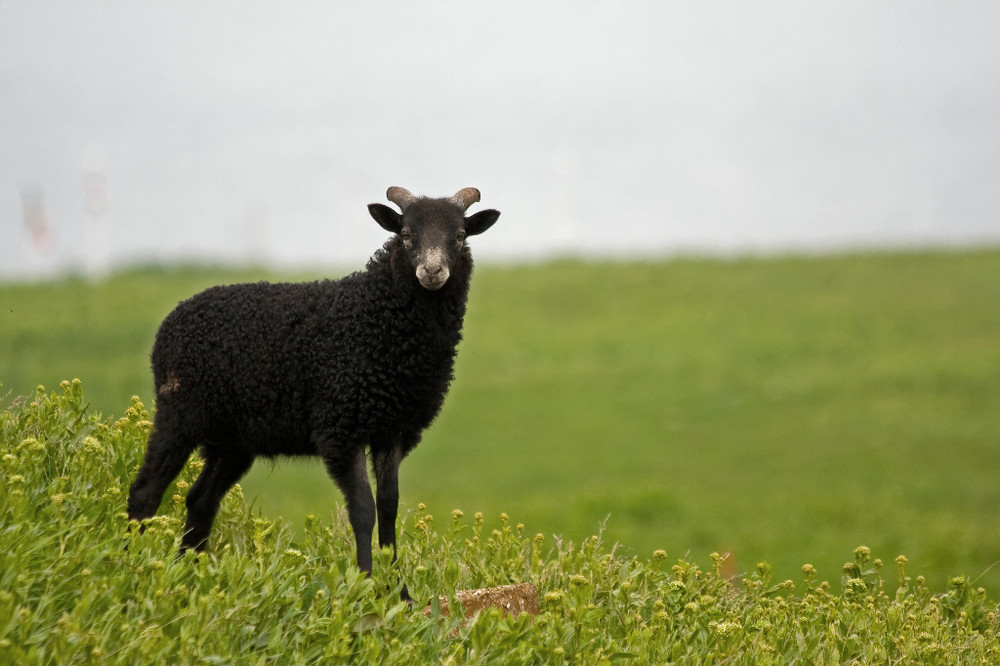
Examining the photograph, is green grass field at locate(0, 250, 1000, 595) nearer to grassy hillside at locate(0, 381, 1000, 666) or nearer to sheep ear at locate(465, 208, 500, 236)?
grassy hillside at locate(0, 381, 1000, 666)

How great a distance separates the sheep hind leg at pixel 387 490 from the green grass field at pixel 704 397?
9990 millimetres

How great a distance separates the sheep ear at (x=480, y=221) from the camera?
717 cm

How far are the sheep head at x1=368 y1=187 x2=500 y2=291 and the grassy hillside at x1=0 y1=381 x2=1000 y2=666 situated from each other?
171 cm

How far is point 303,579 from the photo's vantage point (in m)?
6.18

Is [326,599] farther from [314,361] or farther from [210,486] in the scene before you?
[210,486]

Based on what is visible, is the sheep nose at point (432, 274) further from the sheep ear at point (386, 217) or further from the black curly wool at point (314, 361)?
the sheep ear at point (386, 217)

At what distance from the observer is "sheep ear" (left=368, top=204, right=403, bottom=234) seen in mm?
7098

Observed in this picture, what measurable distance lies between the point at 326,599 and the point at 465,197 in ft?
8.61

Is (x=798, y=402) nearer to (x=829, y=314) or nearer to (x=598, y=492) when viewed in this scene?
(x=829, y=314)

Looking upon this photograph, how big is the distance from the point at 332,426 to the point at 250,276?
96.9 ft

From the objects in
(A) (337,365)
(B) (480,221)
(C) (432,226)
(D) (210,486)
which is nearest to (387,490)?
(A) (337,365)

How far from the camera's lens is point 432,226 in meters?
6.92

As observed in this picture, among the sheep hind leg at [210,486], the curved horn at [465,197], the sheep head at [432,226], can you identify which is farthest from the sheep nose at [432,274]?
Answer: the sheep hind leg at [210,486]

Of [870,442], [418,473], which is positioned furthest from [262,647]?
[870,442]
